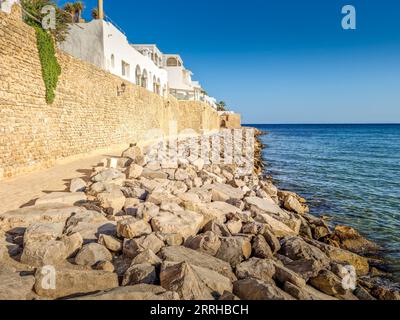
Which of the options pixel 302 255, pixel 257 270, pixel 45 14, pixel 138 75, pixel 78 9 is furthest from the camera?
pixel 138 75

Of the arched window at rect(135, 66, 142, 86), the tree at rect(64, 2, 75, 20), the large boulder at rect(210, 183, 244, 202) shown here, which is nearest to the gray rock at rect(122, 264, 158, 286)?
the large boulder at rect(210, 183, 244, 202)

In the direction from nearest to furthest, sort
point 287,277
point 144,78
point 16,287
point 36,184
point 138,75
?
point 16,287 → point 287,277 → point 36,184 → point 138,75 → point 144,78

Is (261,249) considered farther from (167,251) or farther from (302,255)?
(167,251)

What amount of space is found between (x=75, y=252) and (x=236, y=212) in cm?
339

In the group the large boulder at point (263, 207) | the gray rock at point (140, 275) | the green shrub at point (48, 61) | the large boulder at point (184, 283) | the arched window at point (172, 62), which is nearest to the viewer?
the large boulder at point (184, 283)

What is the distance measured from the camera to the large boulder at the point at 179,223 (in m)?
5.14

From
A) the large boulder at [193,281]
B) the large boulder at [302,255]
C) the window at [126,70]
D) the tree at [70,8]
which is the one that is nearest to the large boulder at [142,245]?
the large boulder at [193,281]

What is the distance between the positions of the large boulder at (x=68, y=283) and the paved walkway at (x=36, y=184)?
12.0 ft

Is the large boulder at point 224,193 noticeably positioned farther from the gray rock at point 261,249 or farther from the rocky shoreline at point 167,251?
the gray rock at point 261,249

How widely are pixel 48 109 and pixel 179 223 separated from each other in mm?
7908

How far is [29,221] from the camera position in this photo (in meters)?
5.38

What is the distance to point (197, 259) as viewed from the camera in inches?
167

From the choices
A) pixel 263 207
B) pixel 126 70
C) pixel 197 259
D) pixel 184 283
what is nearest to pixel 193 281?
pixel 184 283

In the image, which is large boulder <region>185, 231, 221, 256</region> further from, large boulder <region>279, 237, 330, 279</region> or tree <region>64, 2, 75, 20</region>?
tree <region>64, 2, 75, 20</region>
